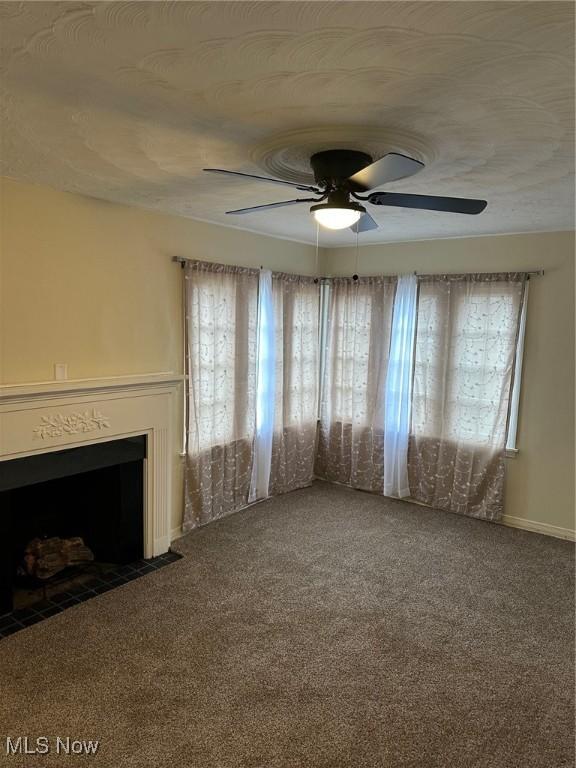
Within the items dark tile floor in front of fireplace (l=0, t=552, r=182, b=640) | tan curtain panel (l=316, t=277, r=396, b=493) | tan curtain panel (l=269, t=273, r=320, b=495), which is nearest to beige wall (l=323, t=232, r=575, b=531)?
tan curtain panel (l=316, t=277, r=396, b=493)

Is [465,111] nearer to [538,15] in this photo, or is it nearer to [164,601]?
[538,15]

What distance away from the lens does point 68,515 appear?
12.2 feet

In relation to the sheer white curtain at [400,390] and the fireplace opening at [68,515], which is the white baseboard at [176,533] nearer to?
the fireplace opening at [68,515]


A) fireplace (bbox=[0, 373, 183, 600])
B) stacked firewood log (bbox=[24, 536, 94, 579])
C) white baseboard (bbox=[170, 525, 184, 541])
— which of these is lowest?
white baseboard (bbox=[170, 525, 184, 541])

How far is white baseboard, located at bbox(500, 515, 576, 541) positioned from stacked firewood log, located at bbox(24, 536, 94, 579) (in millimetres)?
3446

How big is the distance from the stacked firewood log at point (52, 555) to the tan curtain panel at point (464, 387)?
10.1 feet

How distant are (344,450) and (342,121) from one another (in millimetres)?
3949

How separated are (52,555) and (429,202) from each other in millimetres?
3061

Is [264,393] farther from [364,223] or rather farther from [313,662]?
[313,662]

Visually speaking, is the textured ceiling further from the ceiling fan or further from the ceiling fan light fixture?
the ceiling fan light fixture

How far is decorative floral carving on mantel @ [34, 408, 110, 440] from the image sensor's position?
3166 millimetres

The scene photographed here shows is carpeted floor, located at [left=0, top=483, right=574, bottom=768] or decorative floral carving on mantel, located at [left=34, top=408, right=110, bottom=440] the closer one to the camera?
carpeted floor, located at [left=0, top=483, right=574, bottom=768]

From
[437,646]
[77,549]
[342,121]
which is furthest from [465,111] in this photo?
[77,549]

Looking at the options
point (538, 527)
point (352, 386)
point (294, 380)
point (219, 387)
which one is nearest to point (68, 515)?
point (219, 387)
